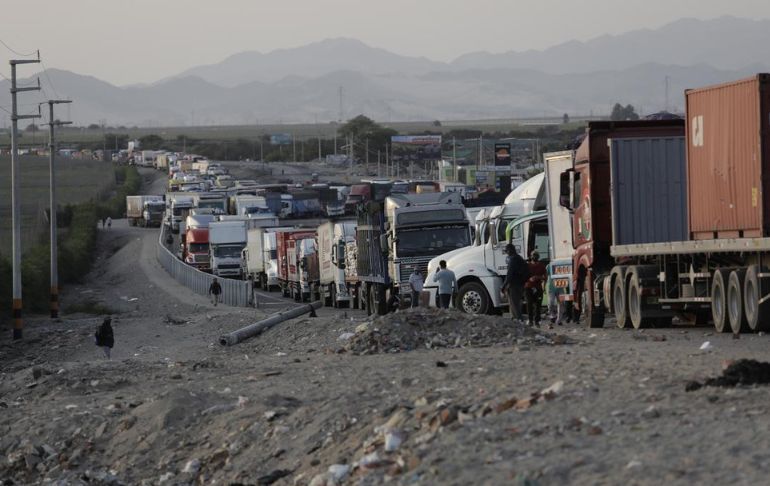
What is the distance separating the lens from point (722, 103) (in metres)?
22.3

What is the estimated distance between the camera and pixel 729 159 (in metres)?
22.2

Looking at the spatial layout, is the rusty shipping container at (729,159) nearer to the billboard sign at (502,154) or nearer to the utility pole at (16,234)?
the utility pole at (16,234)

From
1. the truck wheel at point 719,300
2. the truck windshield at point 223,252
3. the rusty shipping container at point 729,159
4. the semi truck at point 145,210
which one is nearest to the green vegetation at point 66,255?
the semi truck at point 145,210

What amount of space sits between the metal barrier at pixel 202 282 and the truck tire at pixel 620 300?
100 ft

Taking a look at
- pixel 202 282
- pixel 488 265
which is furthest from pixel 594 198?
pixel 202 282

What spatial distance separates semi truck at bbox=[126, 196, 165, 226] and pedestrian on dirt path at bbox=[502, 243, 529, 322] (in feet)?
309

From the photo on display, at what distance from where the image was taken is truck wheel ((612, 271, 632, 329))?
26703 mm

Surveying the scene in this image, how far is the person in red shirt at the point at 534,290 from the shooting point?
1161 inches

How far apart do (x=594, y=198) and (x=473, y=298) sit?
6003 millimetres

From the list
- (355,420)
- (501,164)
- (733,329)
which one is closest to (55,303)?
(733,329)

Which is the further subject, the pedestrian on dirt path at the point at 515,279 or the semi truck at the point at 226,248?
the semi truck at the point at 226,248

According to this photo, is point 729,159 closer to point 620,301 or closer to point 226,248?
point 620,301

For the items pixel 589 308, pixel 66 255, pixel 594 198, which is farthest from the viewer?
pixel 66 255

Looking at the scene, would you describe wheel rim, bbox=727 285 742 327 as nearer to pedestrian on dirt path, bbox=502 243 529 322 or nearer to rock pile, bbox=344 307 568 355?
rock pile, bbox=344 307 568 355
